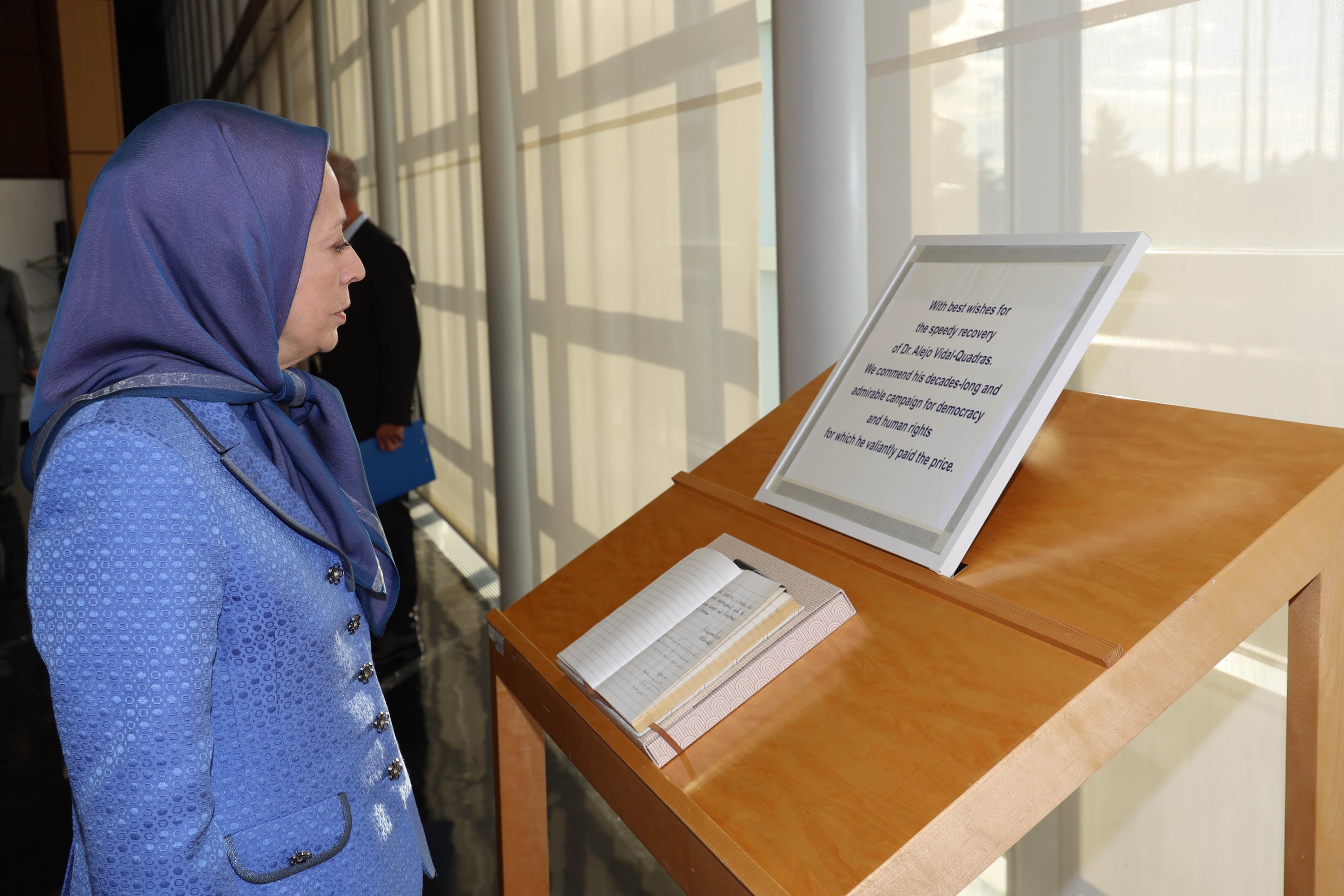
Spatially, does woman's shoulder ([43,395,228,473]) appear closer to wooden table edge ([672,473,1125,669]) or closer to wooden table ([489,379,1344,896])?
wooden table ([489,379,1344,896])

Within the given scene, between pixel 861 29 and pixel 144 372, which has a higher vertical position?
pixel 861 29

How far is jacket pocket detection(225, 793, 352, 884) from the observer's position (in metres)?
0.97

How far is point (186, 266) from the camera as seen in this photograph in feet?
3.20

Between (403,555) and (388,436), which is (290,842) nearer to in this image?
(388,436)

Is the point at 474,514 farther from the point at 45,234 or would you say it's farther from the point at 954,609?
the point at 45,234

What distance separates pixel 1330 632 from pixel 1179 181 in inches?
26.1

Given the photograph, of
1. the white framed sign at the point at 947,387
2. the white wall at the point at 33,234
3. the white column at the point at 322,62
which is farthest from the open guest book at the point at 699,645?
the white wall at the point at 33,234

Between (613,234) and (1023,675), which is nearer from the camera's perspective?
(1023,675)

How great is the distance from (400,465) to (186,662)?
2.56 meters

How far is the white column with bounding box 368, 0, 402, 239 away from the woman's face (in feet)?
14.0

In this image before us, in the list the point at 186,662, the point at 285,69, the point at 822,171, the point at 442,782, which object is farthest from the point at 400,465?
the point at 285,69

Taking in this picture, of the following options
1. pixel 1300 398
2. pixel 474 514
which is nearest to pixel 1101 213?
pixel 1300 398

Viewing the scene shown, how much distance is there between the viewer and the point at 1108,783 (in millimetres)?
1592

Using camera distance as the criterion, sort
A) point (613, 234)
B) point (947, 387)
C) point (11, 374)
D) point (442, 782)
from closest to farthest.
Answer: point (947, 387)
point (442, 782)
point (613, 234)
point (11, 374)
